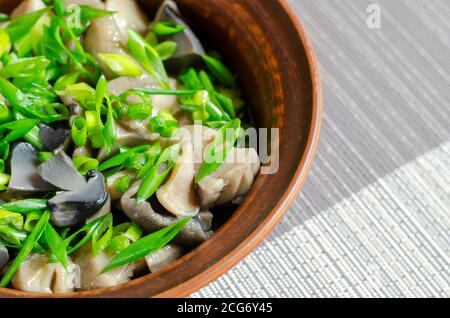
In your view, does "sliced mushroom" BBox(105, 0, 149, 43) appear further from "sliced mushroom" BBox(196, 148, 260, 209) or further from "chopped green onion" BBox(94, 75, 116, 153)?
"sliced mushroom" BBox(196, 148, 260, 209)

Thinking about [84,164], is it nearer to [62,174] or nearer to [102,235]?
[62,174]

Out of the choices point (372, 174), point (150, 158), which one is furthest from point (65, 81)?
point (372, 174)

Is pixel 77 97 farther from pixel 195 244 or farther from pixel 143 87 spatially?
pixel 195 244

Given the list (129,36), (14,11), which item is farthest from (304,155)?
(14,11)

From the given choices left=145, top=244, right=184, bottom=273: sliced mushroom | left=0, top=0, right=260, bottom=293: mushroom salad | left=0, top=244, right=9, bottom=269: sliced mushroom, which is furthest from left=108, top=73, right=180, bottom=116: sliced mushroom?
left=0, top=244, right=9, bottom=269: sliced mushroom

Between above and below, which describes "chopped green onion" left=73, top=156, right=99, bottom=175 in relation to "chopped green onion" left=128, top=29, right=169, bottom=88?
below
